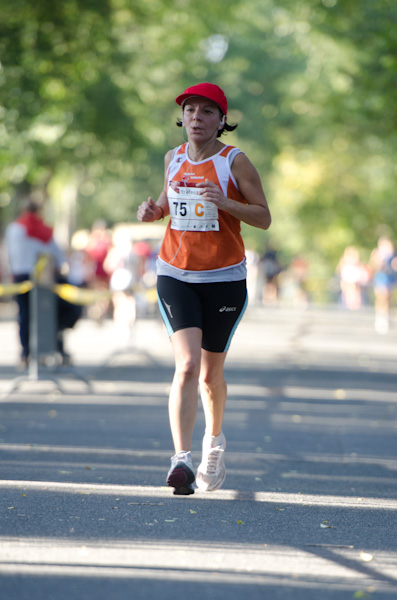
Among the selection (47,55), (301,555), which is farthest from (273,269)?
(301,555)

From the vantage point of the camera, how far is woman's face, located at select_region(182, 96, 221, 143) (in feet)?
19.6

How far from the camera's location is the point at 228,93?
4347 centimetres

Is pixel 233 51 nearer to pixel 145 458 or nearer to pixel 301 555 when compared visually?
pixel 145 458

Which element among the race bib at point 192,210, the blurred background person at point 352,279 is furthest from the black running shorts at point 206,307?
the blurred background person at point 352,279

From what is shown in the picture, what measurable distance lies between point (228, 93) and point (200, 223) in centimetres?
3822

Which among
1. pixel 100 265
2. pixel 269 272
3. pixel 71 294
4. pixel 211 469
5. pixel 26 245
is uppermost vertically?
pixel 269 272

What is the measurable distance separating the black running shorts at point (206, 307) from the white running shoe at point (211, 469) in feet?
1.66

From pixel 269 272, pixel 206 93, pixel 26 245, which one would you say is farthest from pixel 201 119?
pixel 269 272

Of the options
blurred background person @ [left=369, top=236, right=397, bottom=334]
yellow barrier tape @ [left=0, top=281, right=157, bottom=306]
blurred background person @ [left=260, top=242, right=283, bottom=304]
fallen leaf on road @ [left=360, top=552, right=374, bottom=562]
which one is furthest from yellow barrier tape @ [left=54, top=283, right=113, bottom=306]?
blurred background person @ [left=260, top=242, right=283, bottom=304]

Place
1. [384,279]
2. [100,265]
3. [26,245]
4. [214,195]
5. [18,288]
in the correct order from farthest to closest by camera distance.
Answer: [384,279] → [100,265] → [26,245] → [18,288] → [214,195]

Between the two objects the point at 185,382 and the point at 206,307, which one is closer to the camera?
the point at 185,382

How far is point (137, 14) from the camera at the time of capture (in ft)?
81.6

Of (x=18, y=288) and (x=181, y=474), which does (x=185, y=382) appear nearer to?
(x=181, y=474)

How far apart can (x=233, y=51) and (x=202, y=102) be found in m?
38.5
